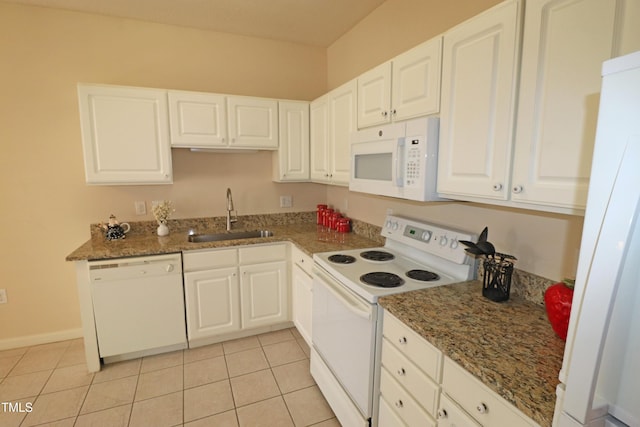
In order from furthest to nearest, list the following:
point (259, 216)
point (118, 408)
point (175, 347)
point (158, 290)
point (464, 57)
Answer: point (259, 216) < point (175, 347) < point (158, 290) < point (118, 408) < point (464, 57)

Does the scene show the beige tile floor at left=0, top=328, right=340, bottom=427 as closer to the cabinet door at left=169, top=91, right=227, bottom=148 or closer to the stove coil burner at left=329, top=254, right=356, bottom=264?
the stove coil burner at left=329, top=254, right=356, bottom=264

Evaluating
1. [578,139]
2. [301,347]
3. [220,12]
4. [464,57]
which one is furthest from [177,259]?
[578,139]

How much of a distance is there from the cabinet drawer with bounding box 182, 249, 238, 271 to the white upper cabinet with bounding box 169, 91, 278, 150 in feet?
2.92

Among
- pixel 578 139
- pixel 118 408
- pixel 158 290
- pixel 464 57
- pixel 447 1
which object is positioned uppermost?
pixel 447 1

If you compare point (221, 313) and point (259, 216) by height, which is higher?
point (259, 216)

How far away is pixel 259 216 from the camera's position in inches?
125

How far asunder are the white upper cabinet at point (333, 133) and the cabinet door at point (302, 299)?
31.2 inches

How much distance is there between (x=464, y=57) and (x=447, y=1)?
777 millimetres

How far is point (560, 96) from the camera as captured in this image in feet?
3.23

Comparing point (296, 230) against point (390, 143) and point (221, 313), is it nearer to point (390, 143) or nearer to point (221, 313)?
point (221, 313)

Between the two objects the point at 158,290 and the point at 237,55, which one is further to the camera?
the point at 237,55

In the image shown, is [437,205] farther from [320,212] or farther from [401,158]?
[320,212]

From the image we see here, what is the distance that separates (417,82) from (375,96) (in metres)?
0.37

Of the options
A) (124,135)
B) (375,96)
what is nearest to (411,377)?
(375,96)
